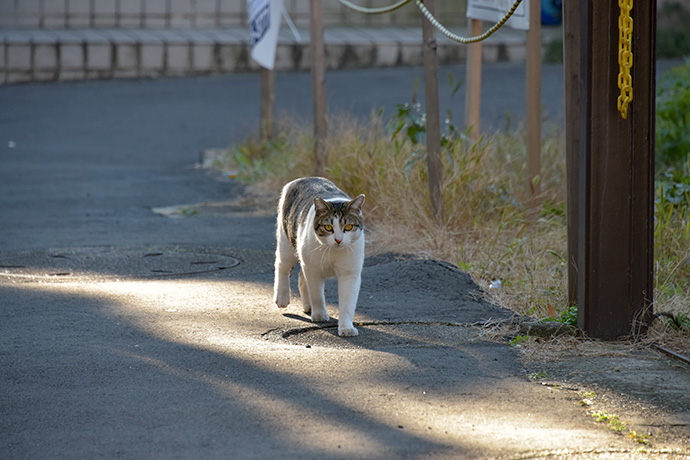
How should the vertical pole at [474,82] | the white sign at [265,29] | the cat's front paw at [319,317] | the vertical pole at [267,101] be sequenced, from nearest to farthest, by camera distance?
the cat's front paw at [319,317], the vertical pole at [474,82], the white sign at [265,29], the vertical pole at [267,101]

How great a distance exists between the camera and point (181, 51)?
1989 centimetres

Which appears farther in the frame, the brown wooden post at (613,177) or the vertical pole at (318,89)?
the vertical pole at (318,89)

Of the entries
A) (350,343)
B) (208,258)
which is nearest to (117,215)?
(208,258)

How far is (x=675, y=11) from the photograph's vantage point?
69.6ft

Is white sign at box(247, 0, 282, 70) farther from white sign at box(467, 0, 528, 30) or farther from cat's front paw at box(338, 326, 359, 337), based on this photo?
cat's front paw at box(338, 326, 359, 337)

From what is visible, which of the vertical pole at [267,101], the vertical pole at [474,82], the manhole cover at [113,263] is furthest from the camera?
the vertical pole at [267,101]

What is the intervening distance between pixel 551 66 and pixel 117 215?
14.0 metres

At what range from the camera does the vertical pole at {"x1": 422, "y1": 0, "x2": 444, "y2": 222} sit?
7.00 m

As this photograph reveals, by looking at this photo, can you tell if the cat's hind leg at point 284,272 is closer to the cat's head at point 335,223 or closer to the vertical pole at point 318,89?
the cat's head at point 335,223

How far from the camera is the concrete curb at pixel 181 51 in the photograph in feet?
62.7

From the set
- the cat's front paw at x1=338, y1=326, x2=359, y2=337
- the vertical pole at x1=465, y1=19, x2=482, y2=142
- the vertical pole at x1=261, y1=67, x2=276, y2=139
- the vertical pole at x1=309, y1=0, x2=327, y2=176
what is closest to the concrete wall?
the vertical pole at x1=261, y1=67, x2=276, y2=139

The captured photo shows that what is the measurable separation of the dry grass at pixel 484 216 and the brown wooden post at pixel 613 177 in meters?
0.55

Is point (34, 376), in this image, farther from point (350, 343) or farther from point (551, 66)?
point (551, 66)

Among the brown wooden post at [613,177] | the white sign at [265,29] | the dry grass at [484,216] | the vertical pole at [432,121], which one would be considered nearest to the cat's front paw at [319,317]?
the dry grass at [484,216]
